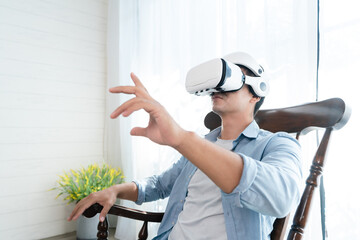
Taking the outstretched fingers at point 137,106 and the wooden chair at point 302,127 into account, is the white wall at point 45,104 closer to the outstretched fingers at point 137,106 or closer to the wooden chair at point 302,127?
the wooden chair at point 302,127

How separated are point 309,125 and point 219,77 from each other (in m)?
0.39

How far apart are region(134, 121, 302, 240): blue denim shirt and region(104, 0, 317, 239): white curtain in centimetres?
54

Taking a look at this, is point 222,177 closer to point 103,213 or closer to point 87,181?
point 103,213

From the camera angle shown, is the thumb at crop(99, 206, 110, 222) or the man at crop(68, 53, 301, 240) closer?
the man at crop(68, 53, 301, 240)

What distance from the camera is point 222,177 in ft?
2.25

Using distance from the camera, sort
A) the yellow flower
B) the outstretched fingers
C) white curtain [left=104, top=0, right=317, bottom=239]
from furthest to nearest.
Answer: the yellow flower
white curtain [left=104, top=0, right=317, bottom=239]
the outstretched fingers

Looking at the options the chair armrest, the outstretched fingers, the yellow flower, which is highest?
the outstretched fingers

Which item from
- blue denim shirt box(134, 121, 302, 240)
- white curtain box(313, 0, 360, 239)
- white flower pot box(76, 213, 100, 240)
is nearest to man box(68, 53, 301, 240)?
blue denim shirt box(134, 121, 302, 240)

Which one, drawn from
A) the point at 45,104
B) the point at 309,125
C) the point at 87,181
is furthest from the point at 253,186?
the point at 45,104

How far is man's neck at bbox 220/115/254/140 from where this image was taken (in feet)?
3.91

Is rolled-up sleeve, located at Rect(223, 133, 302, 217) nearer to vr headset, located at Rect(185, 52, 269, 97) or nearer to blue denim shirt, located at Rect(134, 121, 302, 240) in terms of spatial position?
blue denim shirt, located at Rect(134, 121, 302, 240)

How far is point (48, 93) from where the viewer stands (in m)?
2.71

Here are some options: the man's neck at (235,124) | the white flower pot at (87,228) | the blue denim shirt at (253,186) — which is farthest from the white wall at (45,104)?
the man's neck at (235,124)

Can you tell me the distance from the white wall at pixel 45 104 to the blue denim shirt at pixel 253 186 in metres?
1.66
